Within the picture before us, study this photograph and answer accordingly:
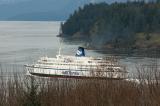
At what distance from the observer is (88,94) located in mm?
11297

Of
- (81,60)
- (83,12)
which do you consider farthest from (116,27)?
(81,60)

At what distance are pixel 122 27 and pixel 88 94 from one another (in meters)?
109

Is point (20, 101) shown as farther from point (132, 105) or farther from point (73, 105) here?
point (132, 105)

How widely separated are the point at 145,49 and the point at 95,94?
8594cm

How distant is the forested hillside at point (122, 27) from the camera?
351 feet

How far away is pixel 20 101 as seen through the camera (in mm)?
11258

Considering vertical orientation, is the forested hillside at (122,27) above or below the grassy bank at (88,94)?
above

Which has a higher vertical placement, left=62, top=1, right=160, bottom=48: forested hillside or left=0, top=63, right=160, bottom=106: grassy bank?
left=62, top=1, right=160, bottom=48: forested hillside

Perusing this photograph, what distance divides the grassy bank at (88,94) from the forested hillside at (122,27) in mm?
88031

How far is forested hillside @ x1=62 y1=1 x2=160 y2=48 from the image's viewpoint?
107 meters

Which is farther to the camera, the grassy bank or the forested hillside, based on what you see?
the forested hillside

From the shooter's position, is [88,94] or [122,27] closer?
[88,94]

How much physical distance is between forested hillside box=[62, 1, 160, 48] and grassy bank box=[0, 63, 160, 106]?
88031 millimetres

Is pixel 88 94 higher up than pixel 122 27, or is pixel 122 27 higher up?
pixel 122 27
